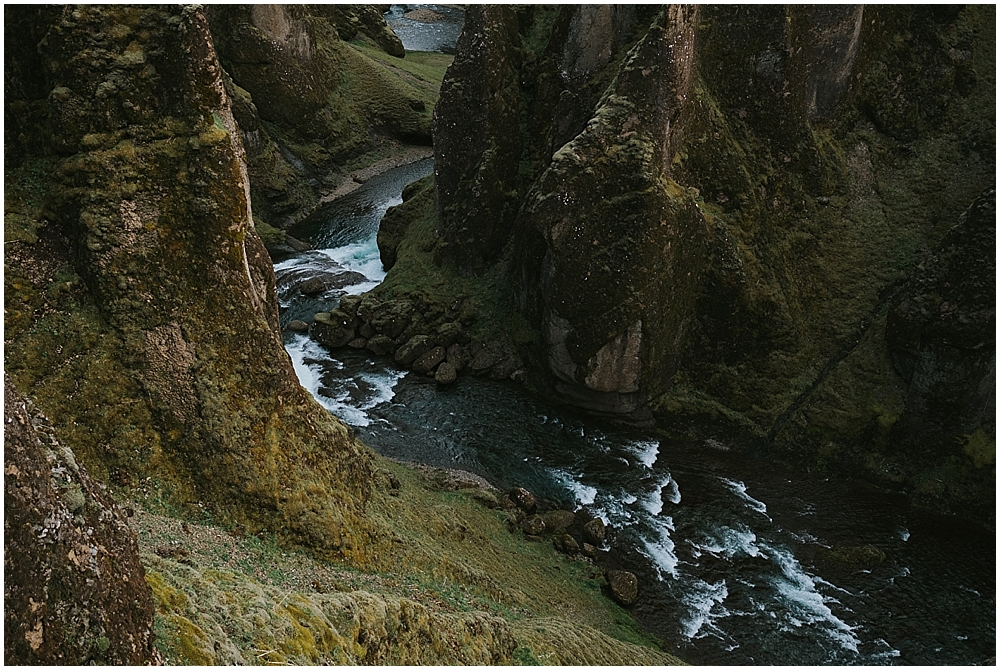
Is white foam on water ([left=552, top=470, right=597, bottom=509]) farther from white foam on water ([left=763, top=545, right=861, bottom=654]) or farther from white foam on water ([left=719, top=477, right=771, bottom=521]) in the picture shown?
white foam on water ([left=763, top=545, right=861, bottom=654])

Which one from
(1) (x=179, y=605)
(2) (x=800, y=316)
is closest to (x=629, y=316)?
(2) (x=800, y=316)

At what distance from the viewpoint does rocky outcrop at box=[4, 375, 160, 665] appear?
654 centimetres

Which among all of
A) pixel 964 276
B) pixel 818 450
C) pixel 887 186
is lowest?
pixel 818 450

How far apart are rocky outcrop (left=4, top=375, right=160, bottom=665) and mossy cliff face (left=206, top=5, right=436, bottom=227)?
40667 millimetres

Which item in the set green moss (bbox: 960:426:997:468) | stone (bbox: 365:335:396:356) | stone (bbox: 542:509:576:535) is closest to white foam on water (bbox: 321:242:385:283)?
stone (bbox: 365:335:396:356)

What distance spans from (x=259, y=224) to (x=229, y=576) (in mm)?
35175

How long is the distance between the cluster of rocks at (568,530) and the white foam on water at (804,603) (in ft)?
13.9

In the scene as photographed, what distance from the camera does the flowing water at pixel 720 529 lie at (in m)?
20.2

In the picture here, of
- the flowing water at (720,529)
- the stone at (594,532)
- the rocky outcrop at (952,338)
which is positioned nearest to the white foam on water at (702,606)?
the flowing water at (720,529)

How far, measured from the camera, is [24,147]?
587 inches

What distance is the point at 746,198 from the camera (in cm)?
2923

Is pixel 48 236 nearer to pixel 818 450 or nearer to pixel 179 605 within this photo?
pixel 179 605

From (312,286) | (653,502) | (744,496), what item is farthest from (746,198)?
(312,286)

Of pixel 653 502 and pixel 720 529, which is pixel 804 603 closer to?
pixel 720 529
